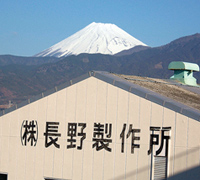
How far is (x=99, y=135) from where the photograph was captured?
1864 centimetres

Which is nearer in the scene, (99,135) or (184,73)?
(99,135)

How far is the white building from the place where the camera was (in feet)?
54.4

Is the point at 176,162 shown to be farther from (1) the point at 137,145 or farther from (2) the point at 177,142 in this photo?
(1) the point at 137,145

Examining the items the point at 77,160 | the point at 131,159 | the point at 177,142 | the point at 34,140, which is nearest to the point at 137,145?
the point at 131,159

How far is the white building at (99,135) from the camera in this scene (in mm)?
16594

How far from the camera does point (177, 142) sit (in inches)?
651

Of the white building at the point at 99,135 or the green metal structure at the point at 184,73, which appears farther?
the green metal structure at the point at 184,73

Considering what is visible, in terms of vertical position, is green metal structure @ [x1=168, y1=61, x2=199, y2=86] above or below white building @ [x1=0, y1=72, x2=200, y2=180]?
above

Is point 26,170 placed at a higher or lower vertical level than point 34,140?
lower

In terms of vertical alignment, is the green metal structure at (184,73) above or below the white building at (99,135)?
above

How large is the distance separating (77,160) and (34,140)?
8.53ft

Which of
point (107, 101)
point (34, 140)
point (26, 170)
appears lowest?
point (26, 170)

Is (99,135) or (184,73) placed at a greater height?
(184,73)

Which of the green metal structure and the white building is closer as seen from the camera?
the white building
